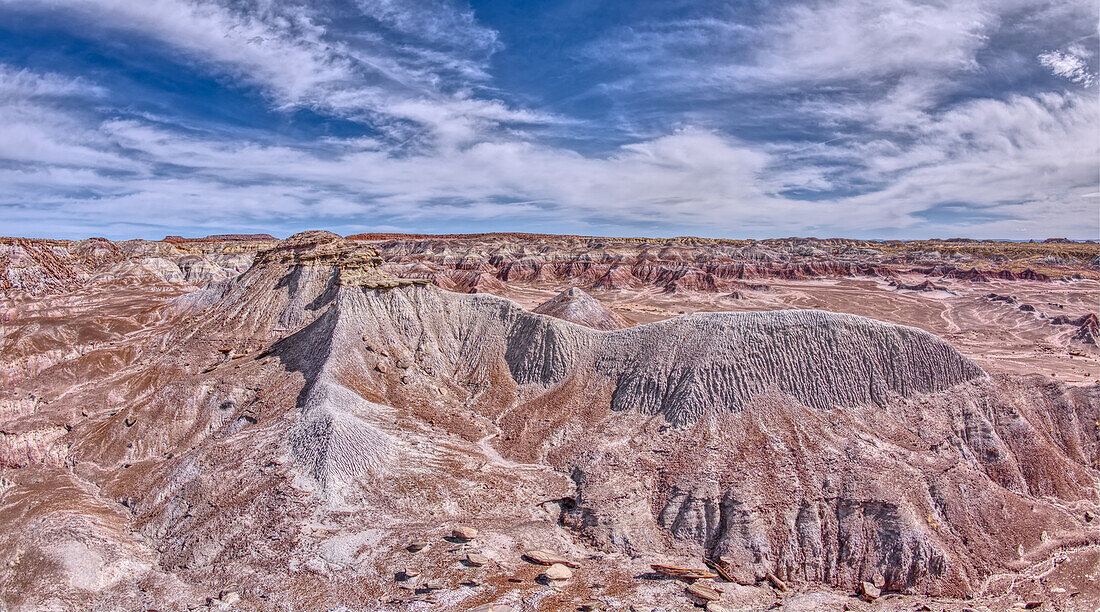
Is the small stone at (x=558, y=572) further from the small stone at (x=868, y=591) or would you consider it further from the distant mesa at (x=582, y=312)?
the distant mesa at (x=582, y=312)

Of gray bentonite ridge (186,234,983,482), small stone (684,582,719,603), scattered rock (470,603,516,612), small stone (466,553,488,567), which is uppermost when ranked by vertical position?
gray bentonite ridge (186,234,983,482)

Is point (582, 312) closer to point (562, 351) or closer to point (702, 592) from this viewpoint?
point (562, 351)

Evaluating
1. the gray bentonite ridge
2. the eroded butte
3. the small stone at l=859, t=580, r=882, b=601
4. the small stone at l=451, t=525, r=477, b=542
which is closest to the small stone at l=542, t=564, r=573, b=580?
the eroded butte

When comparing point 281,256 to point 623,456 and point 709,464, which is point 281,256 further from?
point 709,464

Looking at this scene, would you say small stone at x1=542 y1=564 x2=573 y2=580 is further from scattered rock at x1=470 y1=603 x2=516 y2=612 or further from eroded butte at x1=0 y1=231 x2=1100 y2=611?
scattered rock at x1=470 y1=603 x2=516 y2=612

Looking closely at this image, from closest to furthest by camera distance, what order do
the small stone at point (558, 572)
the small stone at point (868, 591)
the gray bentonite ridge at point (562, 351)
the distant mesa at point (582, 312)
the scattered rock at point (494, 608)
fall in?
1. the scattered rock at point (494, 608)
2. the small stone at point (558, 572)
3. the small stone at point (868, 591)
4. the gray bentonite ridge at point (562, 351)
5. the distant mesa at point (582, 312)

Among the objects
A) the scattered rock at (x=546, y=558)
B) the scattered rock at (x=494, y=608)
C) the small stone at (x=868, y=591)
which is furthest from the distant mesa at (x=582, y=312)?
the scattered rock at (x=494, y=608)

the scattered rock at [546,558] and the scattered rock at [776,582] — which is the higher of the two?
the scattered rock at [546,558]
